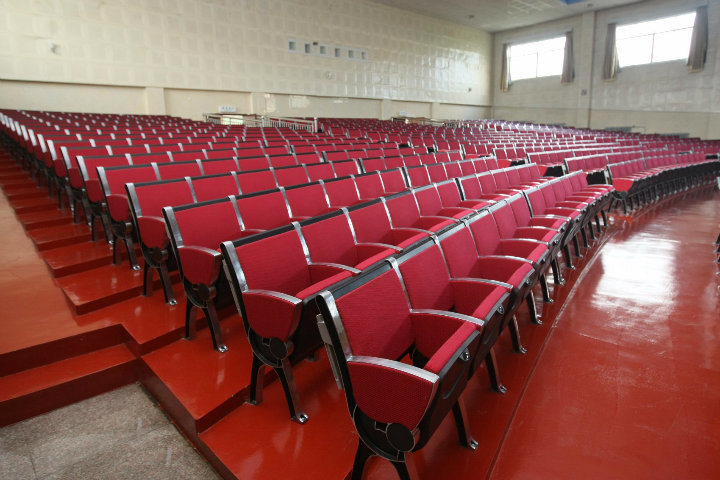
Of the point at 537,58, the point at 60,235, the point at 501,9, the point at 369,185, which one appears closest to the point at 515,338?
the point at 369,185

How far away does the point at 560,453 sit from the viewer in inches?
25.7

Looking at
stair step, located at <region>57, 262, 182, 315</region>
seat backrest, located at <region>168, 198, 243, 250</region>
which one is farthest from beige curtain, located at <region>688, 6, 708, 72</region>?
stair step, located at <region>57, 262, 182, 315</region>

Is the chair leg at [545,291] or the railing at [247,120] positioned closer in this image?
the chair leg at [545,291]

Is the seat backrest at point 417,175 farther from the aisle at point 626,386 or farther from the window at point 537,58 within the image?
the window at point 537,58

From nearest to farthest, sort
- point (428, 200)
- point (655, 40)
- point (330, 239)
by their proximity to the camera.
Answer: point (330, 239)
point (428, 200)
point (655, 40)

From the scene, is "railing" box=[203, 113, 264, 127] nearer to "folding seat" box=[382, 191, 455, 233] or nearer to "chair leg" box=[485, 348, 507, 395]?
"folding seat" box=[382, 191, 455, 233]

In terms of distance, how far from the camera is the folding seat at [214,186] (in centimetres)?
125

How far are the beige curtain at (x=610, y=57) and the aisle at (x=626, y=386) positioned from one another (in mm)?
6833

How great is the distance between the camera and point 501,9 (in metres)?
6.78

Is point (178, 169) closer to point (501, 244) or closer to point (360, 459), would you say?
point (501, 244)

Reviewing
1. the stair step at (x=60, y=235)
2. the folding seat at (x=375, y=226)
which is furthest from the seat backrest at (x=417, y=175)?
the stair step at (x=60, y=235)

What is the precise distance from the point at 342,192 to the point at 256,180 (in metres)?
0.31

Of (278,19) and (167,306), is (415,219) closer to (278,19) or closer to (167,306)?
(167,306)

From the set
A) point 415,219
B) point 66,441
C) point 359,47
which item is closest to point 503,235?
point 415,219
